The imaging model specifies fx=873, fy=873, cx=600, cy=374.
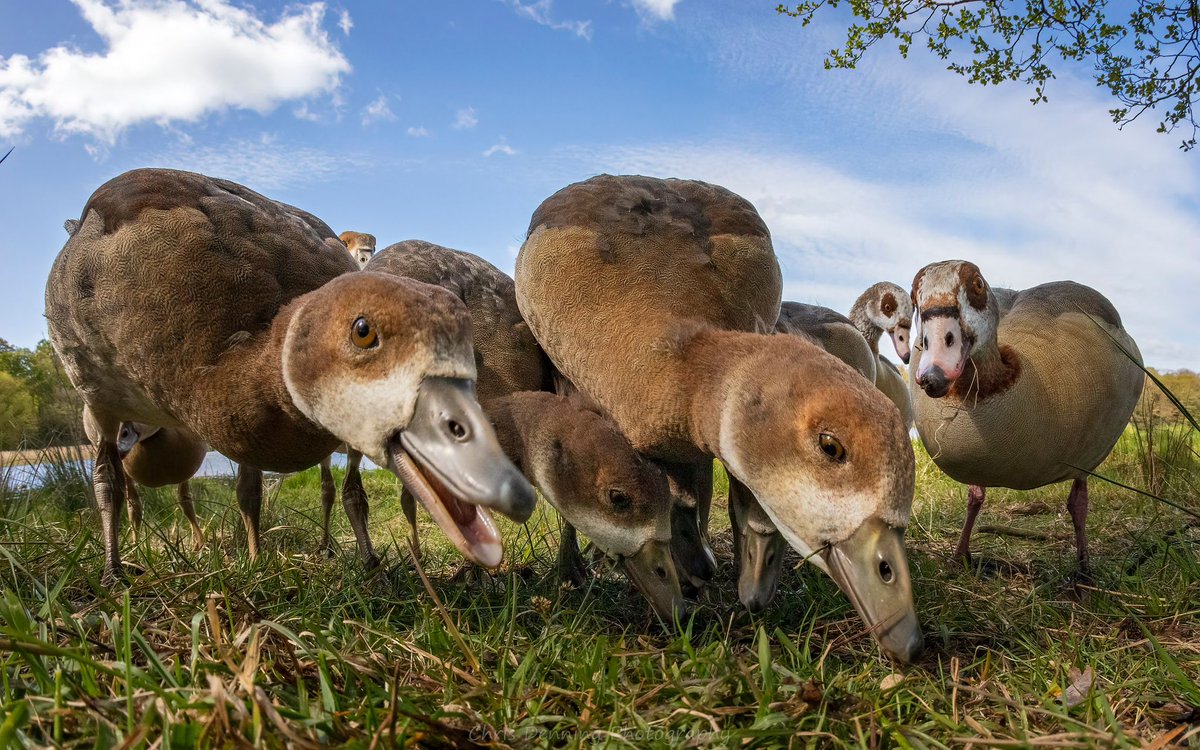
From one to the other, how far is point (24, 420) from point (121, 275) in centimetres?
698

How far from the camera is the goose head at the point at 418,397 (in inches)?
105

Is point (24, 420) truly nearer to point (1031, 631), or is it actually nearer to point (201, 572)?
point (201, 572)

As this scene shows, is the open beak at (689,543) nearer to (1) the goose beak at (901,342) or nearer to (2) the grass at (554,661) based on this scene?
(2) the grass at (554,661)

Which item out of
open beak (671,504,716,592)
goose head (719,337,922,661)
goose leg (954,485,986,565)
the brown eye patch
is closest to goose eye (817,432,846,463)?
goose head (719,337,922,661)

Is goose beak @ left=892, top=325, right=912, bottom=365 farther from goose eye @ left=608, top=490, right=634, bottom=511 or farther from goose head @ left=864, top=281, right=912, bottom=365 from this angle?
goose eye @ left=608, top=490, right=634, bottom=511

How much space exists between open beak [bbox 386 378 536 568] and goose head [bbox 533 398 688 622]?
2.52 feet

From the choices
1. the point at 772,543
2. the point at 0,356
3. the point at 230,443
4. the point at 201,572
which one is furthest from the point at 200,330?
the point at 0,356

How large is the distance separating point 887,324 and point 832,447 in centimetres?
420

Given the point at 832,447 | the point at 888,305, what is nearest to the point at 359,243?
the point at 888,305

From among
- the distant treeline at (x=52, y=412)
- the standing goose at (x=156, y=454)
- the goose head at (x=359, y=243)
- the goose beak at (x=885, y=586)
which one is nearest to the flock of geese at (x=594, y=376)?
the goose beak at (x=885, y=586)

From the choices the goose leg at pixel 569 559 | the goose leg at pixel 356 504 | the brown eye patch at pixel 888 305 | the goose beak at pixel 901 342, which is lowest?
the goose leg at pixel 569 559

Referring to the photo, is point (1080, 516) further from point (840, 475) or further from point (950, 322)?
point (840, 475)

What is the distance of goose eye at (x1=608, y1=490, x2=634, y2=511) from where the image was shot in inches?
137

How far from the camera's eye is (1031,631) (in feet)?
11.4
